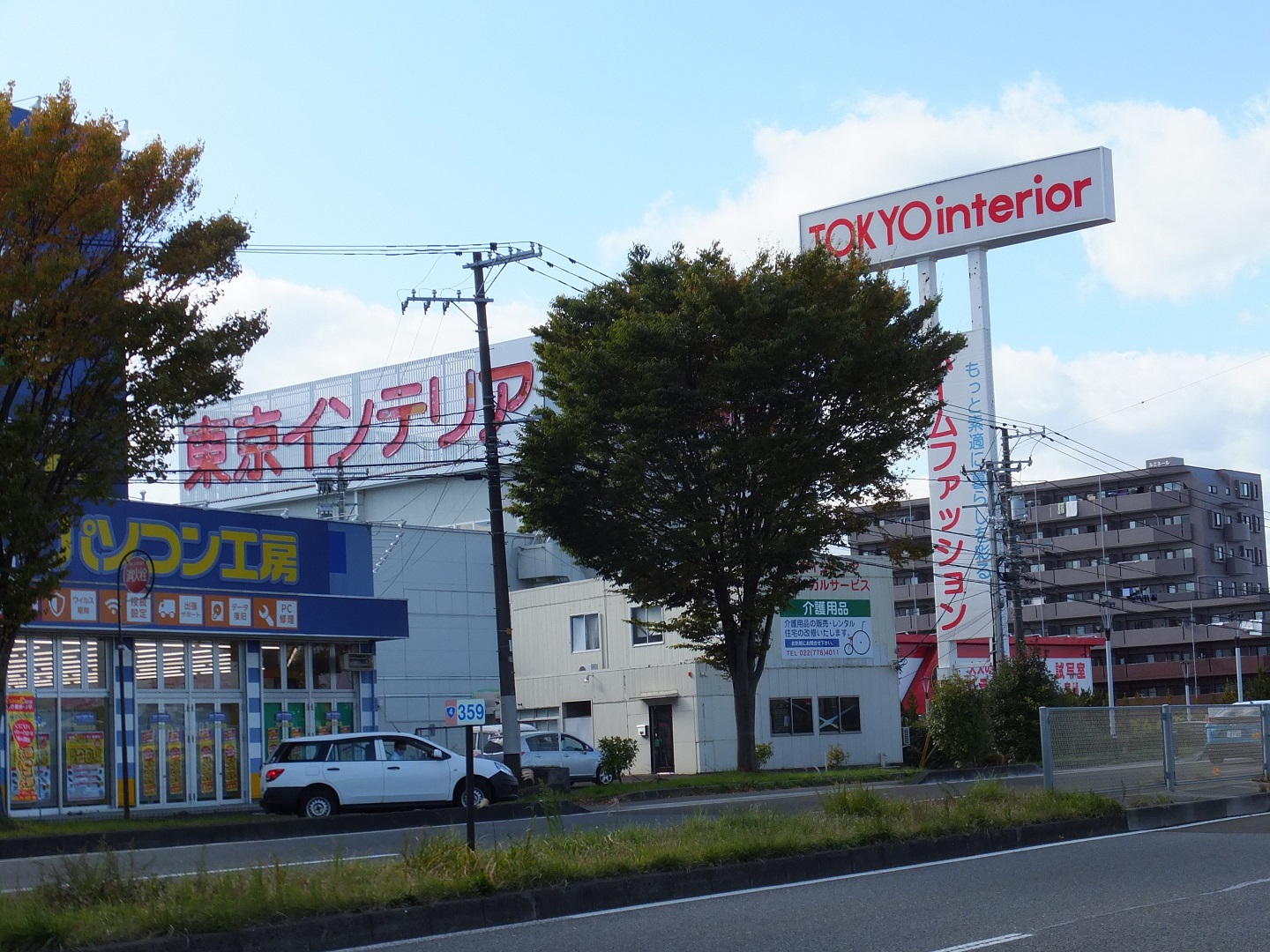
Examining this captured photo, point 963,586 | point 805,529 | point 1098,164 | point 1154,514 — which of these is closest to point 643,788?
point 805,529

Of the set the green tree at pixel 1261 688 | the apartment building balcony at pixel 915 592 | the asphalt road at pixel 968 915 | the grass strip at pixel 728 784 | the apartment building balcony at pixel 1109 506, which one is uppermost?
the apartment building balcony at pixel 1109 506

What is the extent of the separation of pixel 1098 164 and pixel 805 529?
2869cm

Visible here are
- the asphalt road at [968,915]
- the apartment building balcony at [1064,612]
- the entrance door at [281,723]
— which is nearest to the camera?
the asphalt road at [968,915]

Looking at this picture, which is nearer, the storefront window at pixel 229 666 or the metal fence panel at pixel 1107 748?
the metal fence panel at pixel 1107 748

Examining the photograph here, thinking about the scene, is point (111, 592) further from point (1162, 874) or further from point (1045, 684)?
point (1045, 684)

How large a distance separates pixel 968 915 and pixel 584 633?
113 ft

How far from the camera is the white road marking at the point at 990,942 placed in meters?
7.92

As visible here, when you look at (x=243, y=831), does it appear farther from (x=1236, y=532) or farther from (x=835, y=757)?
(x=1236, y=532)

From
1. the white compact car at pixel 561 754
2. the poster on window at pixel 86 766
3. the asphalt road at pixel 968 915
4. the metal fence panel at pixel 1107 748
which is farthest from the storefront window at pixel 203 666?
the asphalt road at pixel 968 915

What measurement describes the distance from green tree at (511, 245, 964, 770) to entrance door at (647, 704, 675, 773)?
10098 millimetres

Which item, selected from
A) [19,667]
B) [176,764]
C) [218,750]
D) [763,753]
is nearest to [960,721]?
[763,753]

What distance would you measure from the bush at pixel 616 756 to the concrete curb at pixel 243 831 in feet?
35.4

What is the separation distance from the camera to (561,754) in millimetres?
34719

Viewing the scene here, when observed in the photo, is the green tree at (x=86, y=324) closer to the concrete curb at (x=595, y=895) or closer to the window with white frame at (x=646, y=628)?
the concrete curb at (x=595, y=895)
